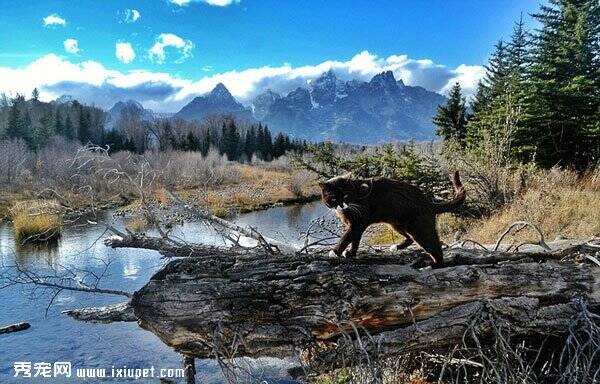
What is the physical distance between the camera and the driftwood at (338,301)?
325cm

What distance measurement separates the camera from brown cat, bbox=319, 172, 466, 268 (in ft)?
11.4

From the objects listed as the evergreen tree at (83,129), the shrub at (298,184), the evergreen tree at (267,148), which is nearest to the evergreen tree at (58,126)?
the evergreen tree at (83,129)

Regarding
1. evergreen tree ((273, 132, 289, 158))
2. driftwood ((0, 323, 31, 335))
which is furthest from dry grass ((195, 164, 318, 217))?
evergreen tree ((273, 132, 289, 158))

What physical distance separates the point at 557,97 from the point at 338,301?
15.6 meters

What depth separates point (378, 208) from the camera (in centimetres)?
356

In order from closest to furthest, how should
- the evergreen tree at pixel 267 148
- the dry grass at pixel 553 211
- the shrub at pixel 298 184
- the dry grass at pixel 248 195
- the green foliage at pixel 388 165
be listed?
the dry grass at pixel 553 211
the green foliage at pixel 388 165
the dry grass at pixel 248 195
the shrub at pixel 298 184
the evergreen tree at pixel 267 148

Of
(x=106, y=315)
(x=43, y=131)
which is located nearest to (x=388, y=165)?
(x=106, y=315)

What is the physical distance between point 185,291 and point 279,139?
72.2 m

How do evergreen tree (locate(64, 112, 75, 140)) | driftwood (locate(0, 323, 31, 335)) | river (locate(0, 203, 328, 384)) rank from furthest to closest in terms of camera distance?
evergreen tree (locate(64, 112, 75, 140))
driftwood (locate(0, 323, 31, 335))
river (locate(0, 203, 328, 384))

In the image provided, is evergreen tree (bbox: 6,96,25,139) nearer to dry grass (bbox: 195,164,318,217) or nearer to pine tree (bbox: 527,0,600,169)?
→ dry grass (bbox: 195,164,318,217)

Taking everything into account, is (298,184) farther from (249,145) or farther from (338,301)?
(249,145)

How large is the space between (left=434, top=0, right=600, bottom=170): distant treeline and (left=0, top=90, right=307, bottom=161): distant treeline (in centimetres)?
3852

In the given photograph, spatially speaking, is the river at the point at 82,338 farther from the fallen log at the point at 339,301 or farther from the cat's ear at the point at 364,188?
the cat's ear at the point at 364,188

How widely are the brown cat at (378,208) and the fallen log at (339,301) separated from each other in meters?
0.19
